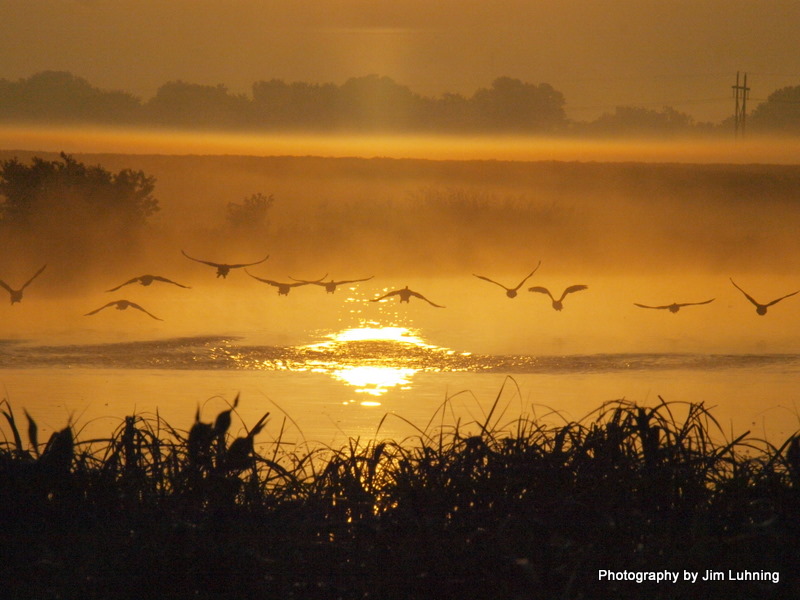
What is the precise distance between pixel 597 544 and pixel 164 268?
34.2 metres

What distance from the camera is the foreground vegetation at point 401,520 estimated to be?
15.4ft

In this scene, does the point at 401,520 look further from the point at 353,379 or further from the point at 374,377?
the point at 374,377

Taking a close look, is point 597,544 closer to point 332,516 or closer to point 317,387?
point 332,516

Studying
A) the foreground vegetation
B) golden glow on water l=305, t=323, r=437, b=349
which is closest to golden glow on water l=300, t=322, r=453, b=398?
golden glow on water l=305, t=323, r=437, b=349

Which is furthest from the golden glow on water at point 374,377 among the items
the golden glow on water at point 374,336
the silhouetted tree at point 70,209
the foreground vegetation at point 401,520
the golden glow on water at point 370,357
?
the silhouetted tree at point 70,209

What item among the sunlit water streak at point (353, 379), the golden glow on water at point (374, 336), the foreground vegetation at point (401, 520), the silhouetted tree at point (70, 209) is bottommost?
the foreground vegetation at point (401, 520)

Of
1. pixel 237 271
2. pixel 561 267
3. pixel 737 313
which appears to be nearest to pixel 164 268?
pixel 237 271

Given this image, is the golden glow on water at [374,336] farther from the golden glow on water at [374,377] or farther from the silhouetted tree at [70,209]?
the silhouetted tree at [70,209]

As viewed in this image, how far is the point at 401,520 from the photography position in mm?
5109

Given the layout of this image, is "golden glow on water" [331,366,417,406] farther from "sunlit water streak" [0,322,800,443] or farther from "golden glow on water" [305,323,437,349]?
"golden glow on water" [305,323,437,349]

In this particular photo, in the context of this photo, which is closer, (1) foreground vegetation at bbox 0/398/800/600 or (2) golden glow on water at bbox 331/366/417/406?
(1) foreground vegetation at bbox 0/398/800/600

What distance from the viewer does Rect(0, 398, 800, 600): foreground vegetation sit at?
15.4ft

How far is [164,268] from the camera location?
38.0m

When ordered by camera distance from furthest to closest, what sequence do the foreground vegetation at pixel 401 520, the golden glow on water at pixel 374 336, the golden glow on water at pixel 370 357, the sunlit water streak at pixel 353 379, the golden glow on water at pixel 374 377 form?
the golden glow on water at pixel 374 336 < the golden glow on water at pixel 370 357 < the golden glow on water at pixel 374 377 < the sunlit water streak at pixel 353 379 < the foreground vegetation at pixel 401 520
